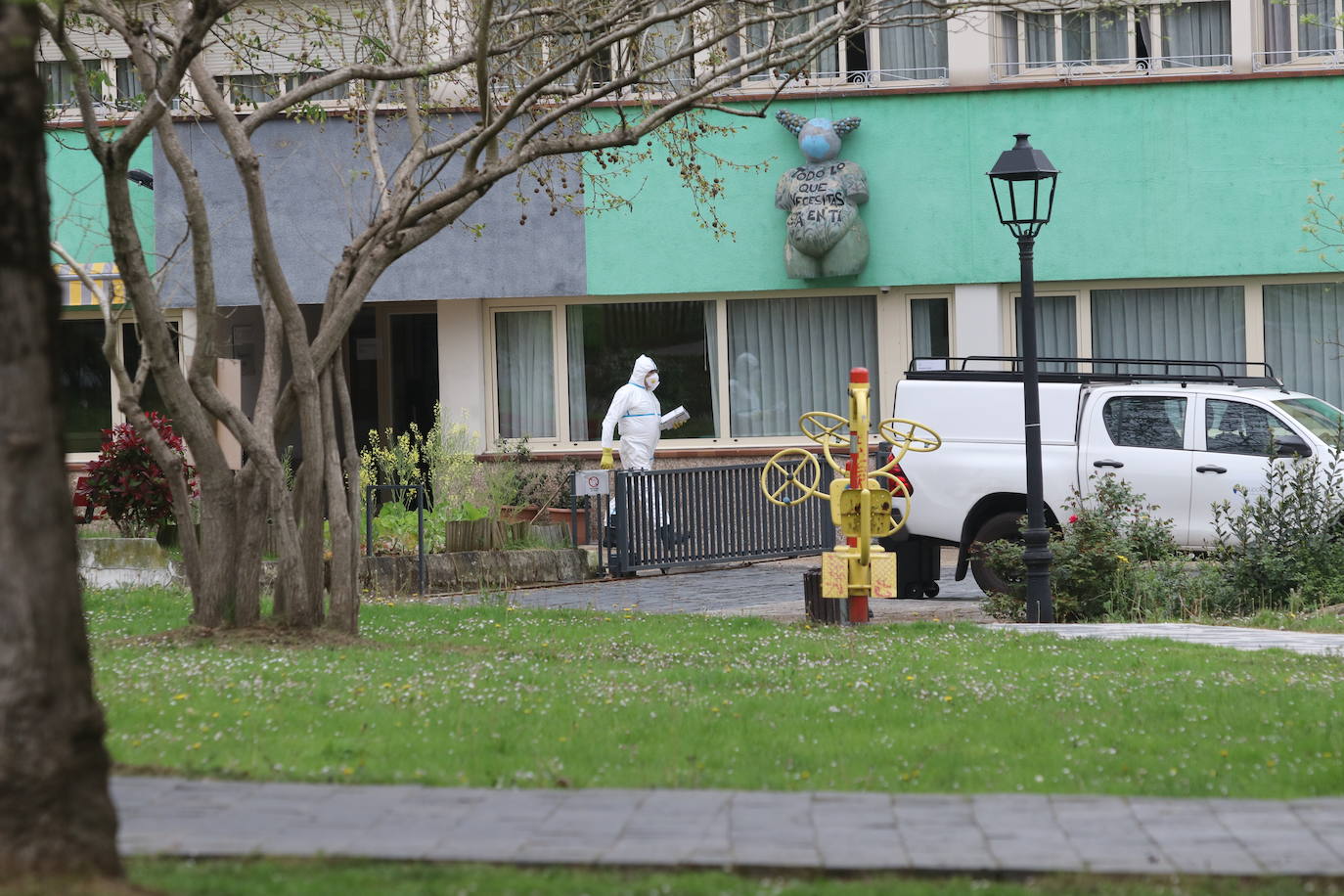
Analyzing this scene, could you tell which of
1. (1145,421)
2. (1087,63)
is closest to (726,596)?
(1145,421)

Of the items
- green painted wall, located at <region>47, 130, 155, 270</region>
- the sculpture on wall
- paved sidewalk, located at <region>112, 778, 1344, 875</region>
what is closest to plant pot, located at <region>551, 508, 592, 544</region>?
the sculpture on wall

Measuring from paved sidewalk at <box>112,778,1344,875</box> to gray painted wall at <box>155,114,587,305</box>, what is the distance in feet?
52.2

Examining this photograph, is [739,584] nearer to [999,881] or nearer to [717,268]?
[717,268]

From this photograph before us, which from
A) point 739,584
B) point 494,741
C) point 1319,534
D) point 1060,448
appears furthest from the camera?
point 739,584

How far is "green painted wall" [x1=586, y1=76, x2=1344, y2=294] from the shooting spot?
2138 cm

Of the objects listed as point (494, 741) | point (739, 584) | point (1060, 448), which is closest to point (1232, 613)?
point (1060, 448)

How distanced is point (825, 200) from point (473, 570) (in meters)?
6.91

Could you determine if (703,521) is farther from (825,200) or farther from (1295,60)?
(1295,60)

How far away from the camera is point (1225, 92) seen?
21.4 metres

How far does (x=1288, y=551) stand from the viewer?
46.7 feet

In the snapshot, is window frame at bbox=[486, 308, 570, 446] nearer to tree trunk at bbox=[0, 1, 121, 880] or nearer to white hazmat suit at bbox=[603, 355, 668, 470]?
white hazmat suit at bbox=[603, 355, 668, 470]

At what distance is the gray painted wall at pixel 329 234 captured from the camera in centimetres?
2231

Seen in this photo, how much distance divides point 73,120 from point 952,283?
1133 centimetres

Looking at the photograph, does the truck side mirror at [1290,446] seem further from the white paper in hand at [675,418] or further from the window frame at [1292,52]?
the window frame at [1292,52]
